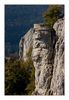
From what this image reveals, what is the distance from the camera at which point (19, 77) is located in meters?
6.64

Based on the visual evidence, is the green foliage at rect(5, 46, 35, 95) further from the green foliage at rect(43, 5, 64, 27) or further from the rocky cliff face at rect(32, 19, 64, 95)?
the green foliage at rect(43, 5, 64, 27)

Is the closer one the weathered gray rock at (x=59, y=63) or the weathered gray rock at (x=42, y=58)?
the weathered gray rock at (x=59, y=63)

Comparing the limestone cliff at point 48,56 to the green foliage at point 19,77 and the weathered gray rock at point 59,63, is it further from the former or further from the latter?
the green foliage at point 19,77

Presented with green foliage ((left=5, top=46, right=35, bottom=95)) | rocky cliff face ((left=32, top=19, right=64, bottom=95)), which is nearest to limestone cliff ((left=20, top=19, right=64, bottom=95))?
rocky cliff face ((left=32, top=19, right=64, bottom=95))

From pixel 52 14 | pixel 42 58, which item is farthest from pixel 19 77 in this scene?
pixel 52 14

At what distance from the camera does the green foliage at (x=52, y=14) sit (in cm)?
648

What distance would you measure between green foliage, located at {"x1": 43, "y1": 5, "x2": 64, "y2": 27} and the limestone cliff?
0.11m

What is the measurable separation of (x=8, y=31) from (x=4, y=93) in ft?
2.53

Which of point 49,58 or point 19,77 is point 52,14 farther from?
point 19,77

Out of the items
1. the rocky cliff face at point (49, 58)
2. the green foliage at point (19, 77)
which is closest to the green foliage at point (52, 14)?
the rocky cliff face at point (49, 58)

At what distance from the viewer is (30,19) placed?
21.7 feet

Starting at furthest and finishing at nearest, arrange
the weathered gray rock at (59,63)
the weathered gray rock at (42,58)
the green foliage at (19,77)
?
the green foliage at (19,77) → the weathered gray rock at (42,58) → the weathered gray rock at (59,63)

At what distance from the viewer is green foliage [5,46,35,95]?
6.51 metres
